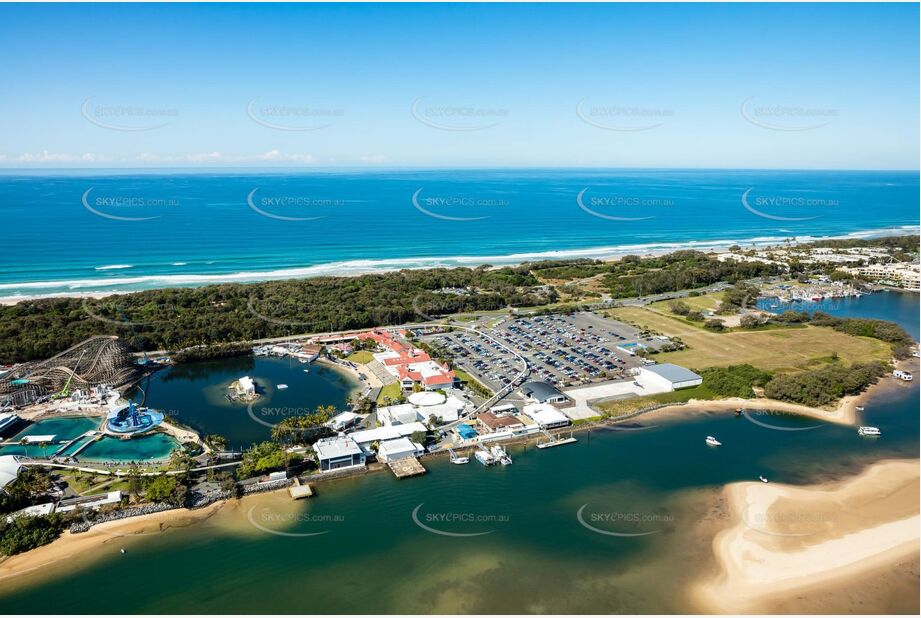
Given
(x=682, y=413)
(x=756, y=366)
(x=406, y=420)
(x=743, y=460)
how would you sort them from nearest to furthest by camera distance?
(x=743, y=460), (x=406, y=420), (x=682, y=413), (x=756, y=366)

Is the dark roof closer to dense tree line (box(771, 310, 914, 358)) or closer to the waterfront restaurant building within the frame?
the waterfront restaurant building

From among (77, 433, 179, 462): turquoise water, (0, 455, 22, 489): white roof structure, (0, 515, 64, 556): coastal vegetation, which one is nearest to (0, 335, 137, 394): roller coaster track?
(77, 433, 179, 462): turquoise water

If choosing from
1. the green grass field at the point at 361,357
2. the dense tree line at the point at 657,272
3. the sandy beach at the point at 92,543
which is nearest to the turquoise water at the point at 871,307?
the dense tree line at the point at 657,272

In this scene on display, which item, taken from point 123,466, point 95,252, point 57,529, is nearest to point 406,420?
point 123,466

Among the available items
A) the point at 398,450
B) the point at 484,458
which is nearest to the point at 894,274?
the point at 484,458

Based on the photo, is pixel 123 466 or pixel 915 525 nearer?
pixel 915 525

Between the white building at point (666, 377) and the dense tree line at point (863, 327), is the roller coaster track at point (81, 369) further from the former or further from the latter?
the dense tree line at point (863, 327)

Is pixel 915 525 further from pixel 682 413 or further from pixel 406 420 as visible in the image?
pixel 406 420
